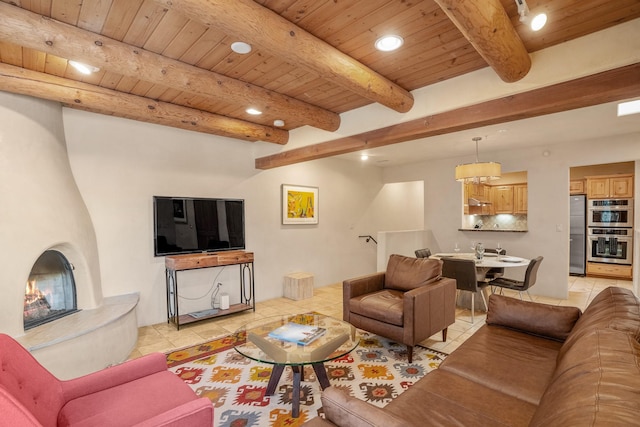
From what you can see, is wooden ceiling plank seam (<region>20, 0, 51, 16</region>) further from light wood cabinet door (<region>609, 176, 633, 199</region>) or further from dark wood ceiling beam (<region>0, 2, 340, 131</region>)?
light wood cabinet door (<region>609, 176, 633, 199</region>)

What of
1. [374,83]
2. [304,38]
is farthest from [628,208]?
[304,38]

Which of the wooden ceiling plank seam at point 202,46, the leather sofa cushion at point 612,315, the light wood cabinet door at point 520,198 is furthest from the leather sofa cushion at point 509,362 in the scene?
the light wood cabinet door at point 520,198

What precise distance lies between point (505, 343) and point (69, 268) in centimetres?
392

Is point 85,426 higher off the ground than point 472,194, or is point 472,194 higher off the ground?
point 472,194

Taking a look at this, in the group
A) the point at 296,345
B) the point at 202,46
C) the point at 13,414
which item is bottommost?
the point at 296,345

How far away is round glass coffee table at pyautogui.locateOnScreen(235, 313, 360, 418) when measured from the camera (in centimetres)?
217

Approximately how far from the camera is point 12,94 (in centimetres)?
266

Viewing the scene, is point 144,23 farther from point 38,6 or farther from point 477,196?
point 477,196

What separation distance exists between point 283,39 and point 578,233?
777 centimetres

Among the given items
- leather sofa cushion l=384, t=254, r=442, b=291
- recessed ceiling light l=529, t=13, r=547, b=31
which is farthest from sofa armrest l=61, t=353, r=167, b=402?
recessed ceiling light l=529, t=13, r=547, b=31

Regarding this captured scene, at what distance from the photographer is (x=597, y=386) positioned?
36.8 inches

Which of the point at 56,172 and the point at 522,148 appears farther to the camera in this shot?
the point at 522,148

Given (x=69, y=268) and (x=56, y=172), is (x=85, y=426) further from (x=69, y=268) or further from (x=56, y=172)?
(x=56, y=172)

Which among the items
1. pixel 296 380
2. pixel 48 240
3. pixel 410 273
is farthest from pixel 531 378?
pixel 48 240
